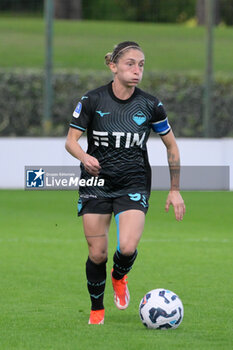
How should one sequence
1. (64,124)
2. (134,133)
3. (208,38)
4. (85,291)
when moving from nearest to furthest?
(134,133)
(85,291)
(208,38)
(64,124)

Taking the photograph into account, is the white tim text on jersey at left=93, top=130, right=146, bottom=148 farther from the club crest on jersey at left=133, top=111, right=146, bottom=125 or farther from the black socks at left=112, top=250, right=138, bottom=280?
the black socks at left=112, top=250, right=138, bottom=280

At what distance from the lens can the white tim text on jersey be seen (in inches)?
268

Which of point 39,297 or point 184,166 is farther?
point 184,166

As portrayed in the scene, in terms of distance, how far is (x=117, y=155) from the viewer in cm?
684

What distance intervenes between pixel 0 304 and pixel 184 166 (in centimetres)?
1169

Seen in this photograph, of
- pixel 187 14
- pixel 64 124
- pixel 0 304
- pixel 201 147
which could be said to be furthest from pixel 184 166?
pixel 187 14

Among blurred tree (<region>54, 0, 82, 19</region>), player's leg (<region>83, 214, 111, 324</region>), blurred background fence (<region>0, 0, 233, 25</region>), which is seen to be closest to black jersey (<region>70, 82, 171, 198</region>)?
player's leg (<region>83, 214, 111, 324</region>)

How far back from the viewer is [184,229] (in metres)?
13.8

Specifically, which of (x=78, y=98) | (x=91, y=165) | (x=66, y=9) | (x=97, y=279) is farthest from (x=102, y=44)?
(x=91, y=165)

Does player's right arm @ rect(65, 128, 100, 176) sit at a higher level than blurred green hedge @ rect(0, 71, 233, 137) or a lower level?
higher

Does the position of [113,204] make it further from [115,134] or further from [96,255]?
[115,134]

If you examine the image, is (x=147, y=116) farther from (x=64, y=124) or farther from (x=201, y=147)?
(x=64, y=124)

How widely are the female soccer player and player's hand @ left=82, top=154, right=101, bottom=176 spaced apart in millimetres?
206

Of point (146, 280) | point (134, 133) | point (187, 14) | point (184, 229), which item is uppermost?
point (134, 133)
